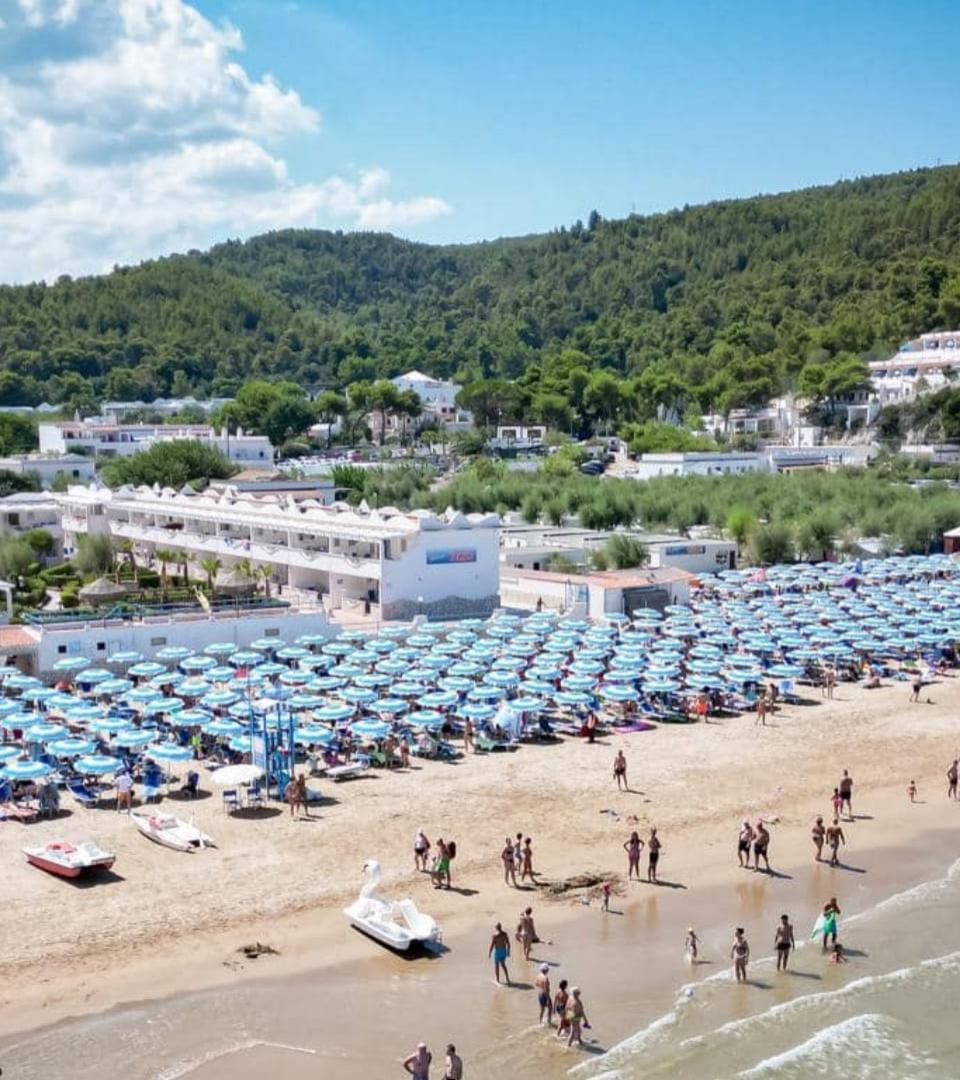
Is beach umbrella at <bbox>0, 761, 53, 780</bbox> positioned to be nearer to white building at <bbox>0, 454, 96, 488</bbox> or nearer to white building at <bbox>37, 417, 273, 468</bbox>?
white building at <bbox>0, 454, 96, 488</bbox>

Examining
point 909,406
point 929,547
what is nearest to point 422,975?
point 929,547

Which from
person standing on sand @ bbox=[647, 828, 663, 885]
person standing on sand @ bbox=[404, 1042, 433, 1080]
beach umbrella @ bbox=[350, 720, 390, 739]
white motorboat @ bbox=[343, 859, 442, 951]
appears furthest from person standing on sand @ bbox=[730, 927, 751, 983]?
beach umbrella @ bbox=[350, 720, 390, 739]

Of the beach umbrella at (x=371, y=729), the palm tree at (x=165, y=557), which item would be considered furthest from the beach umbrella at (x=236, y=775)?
the palm tree at (x=165, y=557)

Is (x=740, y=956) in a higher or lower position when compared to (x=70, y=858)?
lower

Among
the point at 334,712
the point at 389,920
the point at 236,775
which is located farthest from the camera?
the point at 334,712

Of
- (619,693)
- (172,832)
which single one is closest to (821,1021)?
(172,832)

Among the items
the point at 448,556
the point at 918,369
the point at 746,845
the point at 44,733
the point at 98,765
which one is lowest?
the point at 746,845

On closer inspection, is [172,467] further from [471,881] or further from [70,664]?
[471,881]
